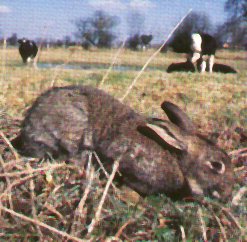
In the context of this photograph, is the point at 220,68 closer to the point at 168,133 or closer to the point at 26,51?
the point at 26,51

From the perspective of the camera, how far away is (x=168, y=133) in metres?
3.78

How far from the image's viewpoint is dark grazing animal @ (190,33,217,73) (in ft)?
52.6

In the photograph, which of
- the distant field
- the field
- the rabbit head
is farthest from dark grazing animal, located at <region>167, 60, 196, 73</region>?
the rabbit head

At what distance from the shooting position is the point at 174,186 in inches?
145

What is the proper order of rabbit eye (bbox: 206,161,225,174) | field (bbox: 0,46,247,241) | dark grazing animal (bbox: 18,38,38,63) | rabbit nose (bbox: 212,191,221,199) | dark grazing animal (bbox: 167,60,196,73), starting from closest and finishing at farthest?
field (bbox: 0,46,247,241), rabbit nose (bbox: 212,191,221,199), rabbit eye (bbox: 206,161,225,174), dark grazing animal (bbox: 167,60,196,73), dark grazing animal (bbox: 18,38,38,63)

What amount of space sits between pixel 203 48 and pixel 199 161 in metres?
13.3

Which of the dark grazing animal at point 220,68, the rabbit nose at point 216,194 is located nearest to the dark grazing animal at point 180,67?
the dark grazing animal at point 220,68

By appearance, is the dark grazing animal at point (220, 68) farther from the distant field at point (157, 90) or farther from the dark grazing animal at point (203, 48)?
the distant field at point (157, 90)

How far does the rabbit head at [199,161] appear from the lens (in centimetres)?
365

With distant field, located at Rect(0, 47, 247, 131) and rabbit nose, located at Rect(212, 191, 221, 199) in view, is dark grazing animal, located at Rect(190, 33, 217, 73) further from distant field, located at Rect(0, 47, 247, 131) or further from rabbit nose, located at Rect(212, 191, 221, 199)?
rabbit nose, located at Rect(212, 191, 221, 199)

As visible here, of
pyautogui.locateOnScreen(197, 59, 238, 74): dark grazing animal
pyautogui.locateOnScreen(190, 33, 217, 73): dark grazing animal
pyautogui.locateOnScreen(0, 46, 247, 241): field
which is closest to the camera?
pyautogui.locateOnScreen(0, 46, 247, 241): field

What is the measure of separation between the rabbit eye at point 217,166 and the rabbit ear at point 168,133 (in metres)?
0.20

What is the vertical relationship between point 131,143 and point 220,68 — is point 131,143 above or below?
above

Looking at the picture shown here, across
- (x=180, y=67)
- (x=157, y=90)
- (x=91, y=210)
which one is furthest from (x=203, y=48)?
(x=91, y=210)
